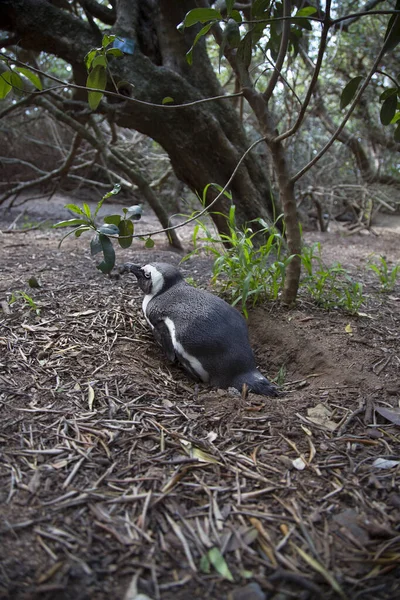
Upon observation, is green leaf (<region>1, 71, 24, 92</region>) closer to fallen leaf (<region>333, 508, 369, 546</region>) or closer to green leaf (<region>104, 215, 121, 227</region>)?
green leaf (<region>104, 215, 121, 227</region>)

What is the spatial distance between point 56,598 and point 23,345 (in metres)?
1.39

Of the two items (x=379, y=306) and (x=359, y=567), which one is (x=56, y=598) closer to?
(x=359, y=567)

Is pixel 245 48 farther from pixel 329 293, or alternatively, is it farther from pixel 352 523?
pixel 352 523

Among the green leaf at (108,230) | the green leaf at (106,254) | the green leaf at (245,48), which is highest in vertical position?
the green leaf at (245,48)

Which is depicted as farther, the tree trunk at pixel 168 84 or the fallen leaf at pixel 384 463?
the tree trunk at pixel 168 84

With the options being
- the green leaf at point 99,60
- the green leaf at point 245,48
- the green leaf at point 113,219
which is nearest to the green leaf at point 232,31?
the green leaf at point 245,48

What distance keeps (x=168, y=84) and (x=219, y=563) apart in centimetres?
337

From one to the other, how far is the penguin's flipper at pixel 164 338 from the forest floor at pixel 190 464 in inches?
3.5

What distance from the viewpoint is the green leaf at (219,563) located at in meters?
1.08

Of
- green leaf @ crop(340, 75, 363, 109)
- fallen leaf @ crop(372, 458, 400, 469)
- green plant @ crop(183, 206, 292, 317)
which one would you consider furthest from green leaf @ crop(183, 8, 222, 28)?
fallen leaf @ crop(372, 458, 400, 469)

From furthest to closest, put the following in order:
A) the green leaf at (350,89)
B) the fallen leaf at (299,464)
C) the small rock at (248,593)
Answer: the green leaf at (350,89), the fallen leaf at (299,464), the small rock at (248,593)

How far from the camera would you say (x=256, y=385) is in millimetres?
2092

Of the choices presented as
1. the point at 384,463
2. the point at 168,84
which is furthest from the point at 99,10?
the point at 384,463

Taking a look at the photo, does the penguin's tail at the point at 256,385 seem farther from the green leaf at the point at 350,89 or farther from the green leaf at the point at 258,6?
the green leaf at the point at 258,6
